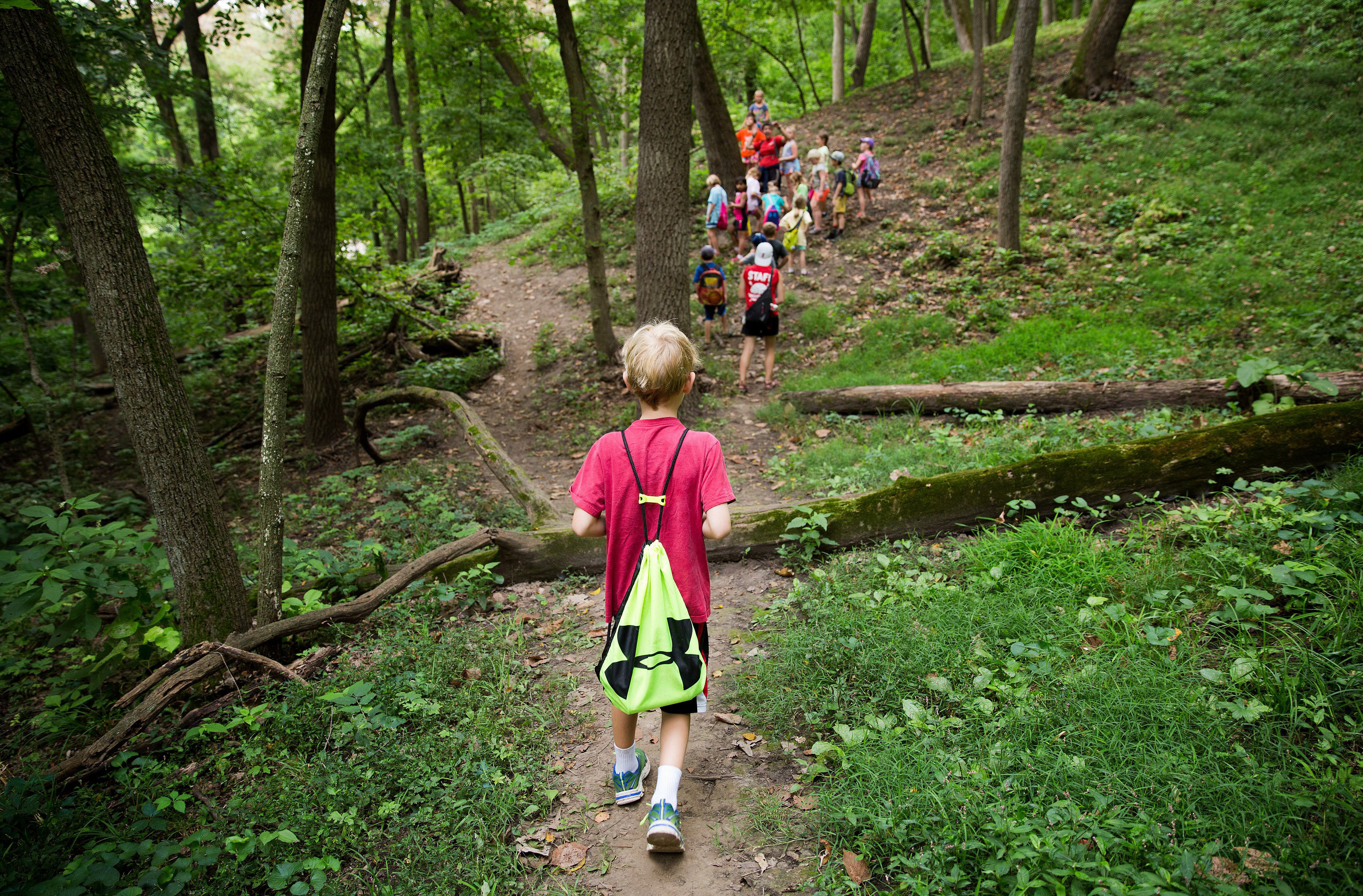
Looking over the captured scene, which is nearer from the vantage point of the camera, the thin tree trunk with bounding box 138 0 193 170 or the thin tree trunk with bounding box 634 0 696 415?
the thin tree trunk with bounding box 634 0 696 415

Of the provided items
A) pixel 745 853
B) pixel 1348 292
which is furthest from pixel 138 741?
pixel 1348 292

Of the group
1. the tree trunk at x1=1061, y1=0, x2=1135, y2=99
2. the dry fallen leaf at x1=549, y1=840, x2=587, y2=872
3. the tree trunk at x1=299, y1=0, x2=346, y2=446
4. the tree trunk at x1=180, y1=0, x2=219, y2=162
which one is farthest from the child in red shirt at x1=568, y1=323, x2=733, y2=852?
the tree trunk at x1=1061, y1=0, x2=1135, y2=99

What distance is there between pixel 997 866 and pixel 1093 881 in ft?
0.84

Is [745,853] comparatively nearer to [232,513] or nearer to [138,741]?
[138,741]

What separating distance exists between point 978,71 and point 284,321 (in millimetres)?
15950

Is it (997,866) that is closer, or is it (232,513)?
(997,866)

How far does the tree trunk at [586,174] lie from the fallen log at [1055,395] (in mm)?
3588

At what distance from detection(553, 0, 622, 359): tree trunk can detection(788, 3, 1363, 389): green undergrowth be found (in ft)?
10.7

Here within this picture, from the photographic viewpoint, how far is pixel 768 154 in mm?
13523

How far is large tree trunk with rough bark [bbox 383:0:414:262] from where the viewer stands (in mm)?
13219

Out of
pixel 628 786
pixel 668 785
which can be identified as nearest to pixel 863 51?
pixel 628 786

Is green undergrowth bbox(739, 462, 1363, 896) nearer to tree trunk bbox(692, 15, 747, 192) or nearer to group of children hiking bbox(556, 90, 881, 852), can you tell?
group of children hiking bbox(556, 90, 881, 852)

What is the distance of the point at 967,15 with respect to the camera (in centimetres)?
1772

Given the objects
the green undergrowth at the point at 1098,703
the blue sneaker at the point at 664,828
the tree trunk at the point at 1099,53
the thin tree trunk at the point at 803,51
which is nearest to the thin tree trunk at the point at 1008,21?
the thin tree trunk at the point at 803,51
